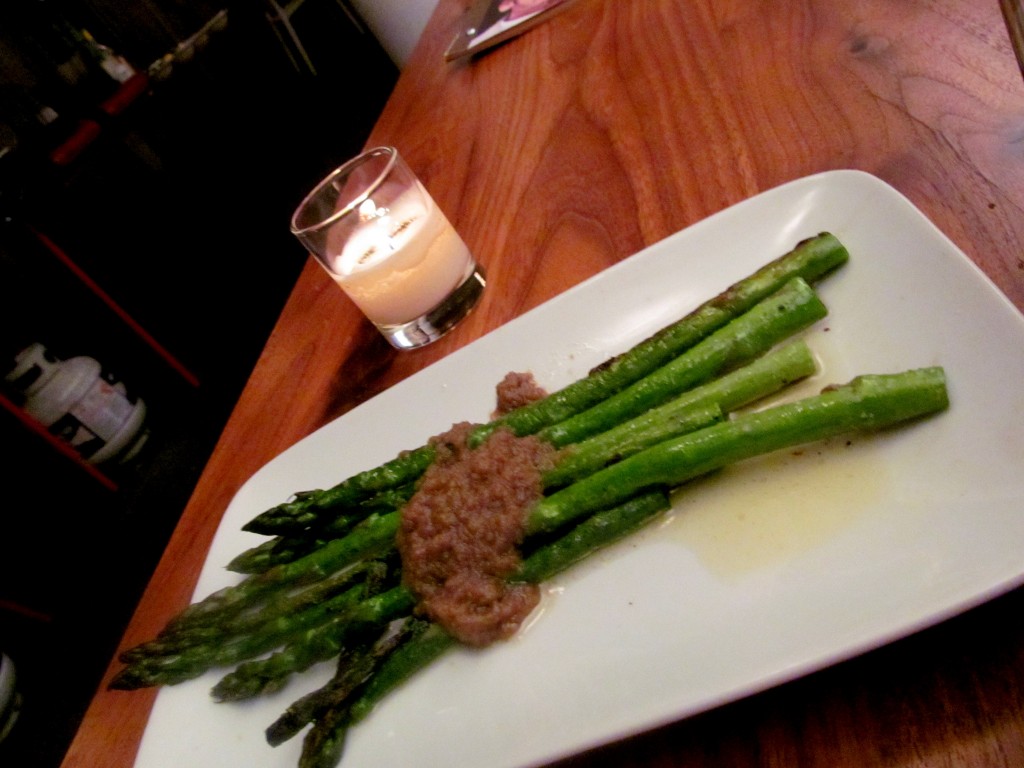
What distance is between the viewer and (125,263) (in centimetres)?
500

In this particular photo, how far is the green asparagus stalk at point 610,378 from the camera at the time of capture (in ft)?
4.45

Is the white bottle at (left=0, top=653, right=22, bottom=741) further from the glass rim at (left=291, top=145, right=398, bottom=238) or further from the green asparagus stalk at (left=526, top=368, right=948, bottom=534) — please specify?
the green asparagus stalk at (left=526, top=368, right=948, bottom=534)

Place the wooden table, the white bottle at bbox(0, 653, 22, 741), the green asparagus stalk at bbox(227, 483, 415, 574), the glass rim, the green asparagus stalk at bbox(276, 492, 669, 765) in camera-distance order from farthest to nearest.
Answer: the white bottle at bbox(0, 653, 22, 741) → the glass rim → the green asparagus stalk at bbox(227, 483, 415, 574) → the green asparagus stalk at bbox(276, 492, 669, 765) → the wooden table

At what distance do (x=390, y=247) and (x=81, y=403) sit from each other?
3495 mm

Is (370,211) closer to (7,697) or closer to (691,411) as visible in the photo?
(691,411)

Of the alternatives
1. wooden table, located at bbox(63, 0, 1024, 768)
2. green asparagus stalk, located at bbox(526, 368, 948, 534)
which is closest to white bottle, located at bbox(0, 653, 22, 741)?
wooden table, located at bbox(63, 0, 1024, 768)

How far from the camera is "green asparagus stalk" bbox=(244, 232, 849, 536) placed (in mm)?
1355

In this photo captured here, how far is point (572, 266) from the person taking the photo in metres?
1.94

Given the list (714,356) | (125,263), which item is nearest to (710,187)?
(714,356)

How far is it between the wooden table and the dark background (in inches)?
103

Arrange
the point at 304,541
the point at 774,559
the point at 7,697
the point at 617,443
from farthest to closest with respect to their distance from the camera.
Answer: the point at 7,697 < the point at 304,541 < the point at 617,443 < the point at 774,559

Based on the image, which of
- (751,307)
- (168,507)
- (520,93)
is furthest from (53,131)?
(751,307)

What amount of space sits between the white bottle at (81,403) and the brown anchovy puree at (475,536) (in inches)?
148

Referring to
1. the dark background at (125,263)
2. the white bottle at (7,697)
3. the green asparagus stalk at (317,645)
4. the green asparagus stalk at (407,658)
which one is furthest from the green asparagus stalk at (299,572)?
the white bottle at (7,697)
